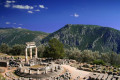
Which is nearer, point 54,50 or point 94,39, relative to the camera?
point 54,50

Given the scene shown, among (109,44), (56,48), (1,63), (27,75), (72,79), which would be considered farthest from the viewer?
(109,44)

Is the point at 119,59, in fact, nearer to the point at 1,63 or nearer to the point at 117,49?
the point at 1,63

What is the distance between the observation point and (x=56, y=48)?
48.1 metres

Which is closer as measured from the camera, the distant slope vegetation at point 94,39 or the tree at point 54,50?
A: the tree at point 54,50

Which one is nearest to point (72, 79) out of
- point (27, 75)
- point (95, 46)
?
point (27, 75)

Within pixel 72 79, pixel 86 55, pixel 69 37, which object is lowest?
pixel 72 79

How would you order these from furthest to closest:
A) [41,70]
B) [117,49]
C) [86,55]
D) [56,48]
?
[117,49] < [86,55] < [56,48] < [41,70]

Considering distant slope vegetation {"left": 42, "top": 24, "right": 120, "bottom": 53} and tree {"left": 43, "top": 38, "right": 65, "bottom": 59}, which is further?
distant slope vegetation {"left": 42, "top": 24, "right": 120, "bottom": 53}

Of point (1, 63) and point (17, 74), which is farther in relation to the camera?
point (1, 63)

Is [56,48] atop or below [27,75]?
atop

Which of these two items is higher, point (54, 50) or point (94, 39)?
point (94, 39)

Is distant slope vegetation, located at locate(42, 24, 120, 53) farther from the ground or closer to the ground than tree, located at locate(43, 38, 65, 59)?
farther from the ground

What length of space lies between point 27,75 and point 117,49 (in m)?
148

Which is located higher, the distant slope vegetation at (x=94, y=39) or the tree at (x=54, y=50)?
the distant slope vegetation at (x=94, y=39)
